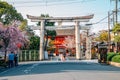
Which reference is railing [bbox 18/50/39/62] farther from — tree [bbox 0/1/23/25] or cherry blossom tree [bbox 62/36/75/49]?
cherry blossom tree [bbox 62/36/75/49]

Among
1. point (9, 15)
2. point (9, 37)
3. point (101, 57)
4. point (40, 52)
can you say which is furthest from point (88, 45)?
point (9, 37)

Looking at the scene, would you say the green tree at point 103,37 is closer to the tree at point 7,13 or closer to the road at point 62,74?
the tree at point 7,13

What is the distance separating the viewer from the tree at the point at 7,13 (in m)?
65.3

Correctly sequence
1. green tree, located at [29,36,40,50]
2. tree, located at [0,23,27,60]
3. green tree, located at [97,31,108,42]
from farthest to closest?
1. green tree, located at [97,31,108,42]
2. green tree, located at [29,36,40,50]
3. tree, located at [0,23,27,60]

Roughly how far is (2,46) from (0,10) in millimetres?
15821

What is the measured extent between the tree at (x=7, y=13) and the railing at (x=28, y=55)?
6.23m

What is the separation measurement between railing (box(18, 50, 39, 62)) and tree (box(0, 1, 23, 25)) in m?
6.23

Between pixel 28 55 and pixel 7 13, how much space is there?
9.01 m

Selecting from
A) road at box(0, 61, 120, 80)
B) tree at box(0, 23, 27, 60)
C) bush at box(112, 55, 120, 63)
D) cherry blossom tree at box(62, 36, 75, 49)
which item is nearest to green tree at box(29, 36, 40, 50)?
tree at box(0, 23, 27, 60)

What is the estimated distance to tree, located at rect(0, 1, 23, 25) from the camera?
6532 cm

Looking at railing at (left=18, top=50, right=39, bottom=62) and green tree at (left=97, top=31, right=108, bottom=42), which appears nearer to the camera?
railing at (left=18, top=50, right=39, bottom=62)

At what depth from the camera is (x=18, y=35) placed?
5438cm

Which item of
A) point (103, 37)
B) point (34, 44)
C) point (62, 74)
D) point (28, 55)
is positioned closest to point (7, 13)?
point (28, 55)

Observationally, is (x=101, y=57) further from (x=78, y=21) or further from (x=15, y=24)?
(x=78, y=21)
